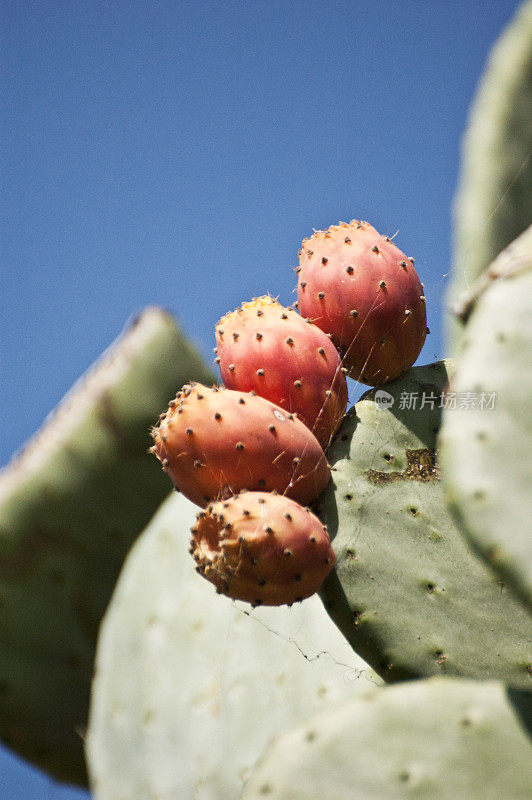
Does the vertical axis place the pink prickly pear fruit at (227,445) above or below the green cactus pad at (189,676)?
above

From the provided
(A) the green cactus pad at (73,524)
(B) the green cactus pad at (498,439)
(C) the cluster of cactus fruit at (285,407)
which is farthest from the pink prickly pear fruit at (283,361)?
(A) the green cactus pad at (73,524)

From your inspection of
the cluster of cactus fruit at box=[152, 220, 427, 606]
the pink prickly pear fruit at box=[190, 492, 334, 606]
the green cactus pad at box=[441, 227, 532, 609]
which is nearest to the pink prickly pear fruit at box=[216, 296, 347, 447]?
the cluster of cactus fruit at box=[152, 220, 427, 606]

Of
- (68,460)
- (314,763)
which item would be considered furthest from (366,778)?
(68,460)

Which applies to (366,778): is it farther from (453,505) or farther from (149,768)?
(149,768)

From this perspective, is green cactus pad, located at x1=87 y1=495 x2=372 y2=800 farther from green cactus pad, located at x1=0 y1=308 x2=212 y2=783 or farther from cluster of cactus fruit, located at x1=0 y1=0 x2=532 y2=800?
green cactus pad, located at x1=0 y1=308 x2=212 y2=783

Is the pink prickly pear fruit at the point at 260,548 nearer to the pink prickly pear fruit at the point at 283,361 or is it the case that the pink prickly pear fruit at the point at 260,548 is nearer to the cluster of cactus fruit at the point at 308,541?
the cluster of cactus fruit at the point at 308,541
